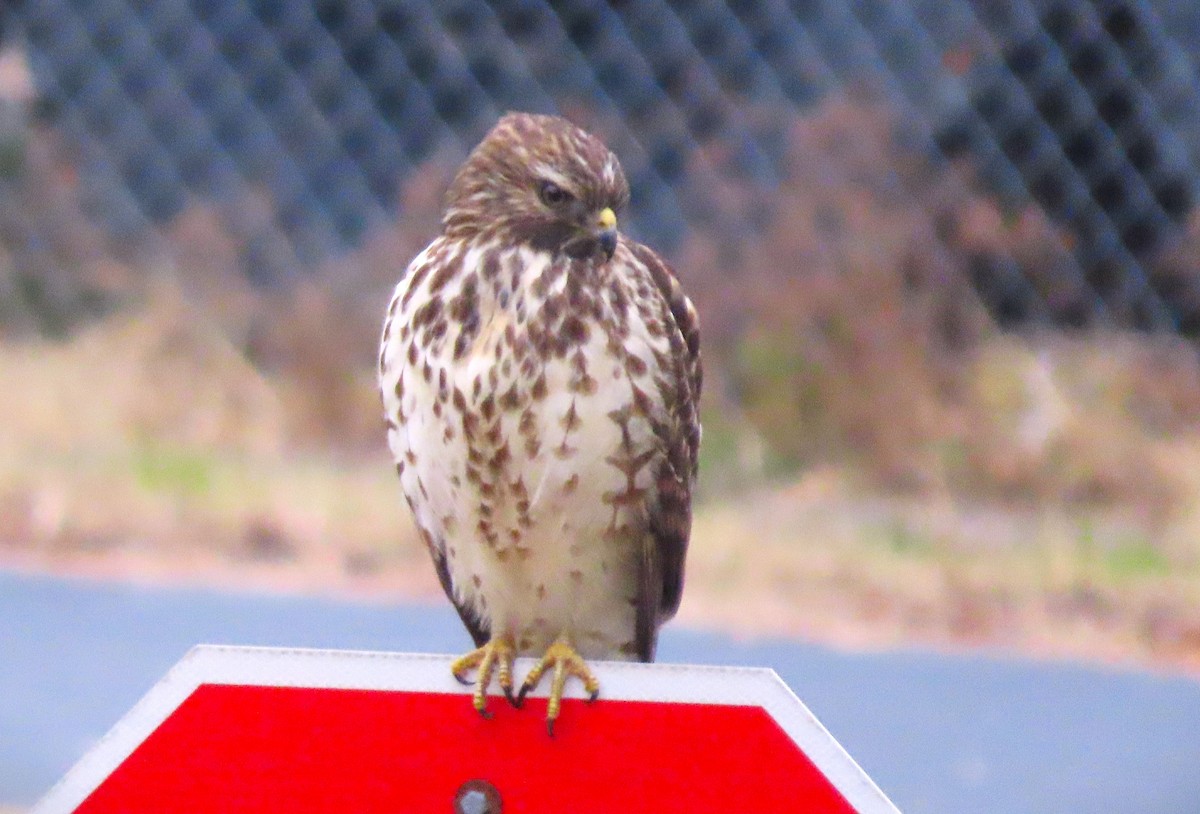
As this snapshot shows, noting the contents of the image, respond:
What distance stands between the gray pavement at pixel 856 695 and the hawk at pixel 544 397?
53.1 inches

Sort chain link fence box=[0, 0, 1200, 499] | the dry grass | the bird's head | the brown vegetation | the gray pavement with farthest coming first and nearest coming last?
1. chain link fence box=[0, 0, 1200, 499]
2. the brown vegetation
3. the dry grass
4. the gray pavement
5. the bird's head

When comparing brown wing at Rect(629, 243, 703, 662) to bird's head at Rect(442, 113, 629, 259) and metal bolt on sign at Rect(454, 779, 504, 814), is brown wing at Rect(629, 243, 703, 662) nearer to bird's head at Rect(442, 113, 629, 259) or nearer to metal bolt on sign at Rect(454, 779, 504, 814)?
bird's head at Rect(442, 113, 629, 259)

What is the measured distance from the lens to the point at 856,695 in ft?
13.4

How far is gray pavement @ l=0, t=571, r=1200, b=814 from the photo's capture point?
3.80 meters

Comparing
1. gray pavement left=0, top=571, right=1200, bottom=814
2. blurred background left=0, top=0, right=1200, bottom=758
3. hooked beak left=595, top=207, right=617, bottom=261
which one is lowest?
gray pavement left=0, top=571, right=1200, bottom=814

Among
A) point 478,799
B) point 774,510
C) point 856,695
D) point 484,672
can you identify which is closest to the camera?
point 478,799

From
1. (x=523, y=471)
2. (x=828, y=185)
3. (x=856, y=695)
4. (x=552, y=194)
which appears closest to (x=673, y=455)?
(x=523, y=471)

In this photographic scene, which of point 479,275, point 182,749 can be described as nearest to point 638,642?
point 479,275

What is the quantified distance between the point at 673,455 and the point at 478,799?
99 centimetres

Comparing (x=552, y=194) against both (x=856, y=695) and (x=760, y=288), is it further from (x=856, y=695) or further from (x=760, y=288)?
(x=760, y=288)

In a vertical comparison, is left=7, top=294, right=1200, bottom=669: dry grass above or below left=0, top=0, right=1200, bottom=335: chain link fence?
below

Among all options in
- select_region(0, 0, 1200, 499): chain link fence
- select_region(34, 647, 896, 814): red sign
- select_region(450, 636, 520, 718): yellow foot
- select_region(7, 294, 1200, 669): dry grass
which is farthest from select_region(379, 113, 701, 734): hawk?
select_region(0, 0, 1200, 499): chain link fence

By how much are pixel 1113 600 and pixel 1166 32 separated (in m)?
1.36

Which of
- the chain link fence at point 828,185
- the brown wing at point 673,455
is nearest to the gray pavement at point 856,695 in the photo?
the chain link fence at point 828,185
